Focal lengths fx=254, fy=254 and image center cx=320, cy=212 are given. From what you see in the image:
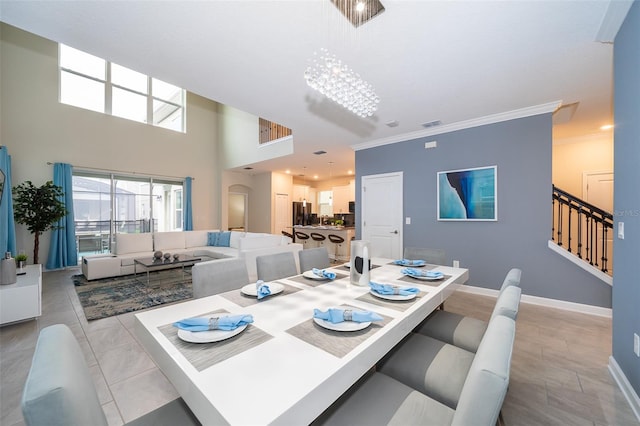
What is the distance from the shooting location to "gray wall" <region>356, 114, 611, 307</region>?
11.2ft

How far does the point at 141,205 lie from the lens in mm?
7293

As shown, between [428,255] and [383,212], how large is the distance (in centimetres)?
242

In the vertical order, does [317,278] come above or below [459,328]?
above

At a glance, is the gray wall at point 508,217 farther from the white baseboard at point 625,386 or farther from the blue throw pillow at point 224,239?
the blue throw pillow at point 224,239

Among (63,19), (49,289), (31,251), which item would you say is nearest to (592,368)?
(63,19)

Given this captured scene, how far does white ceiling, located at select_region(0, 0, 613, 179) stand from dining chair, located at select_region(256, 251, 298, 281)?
6.25ft

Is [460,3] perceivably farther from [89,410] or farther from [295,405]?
[89,410]

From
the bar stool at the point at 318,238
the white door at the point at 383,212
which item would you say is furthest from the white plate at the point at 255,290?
the bar stool at the point at 318,238

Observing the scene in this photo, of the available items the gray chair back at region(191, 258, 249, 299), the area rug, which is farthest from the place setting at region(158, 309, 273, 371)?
the area rug

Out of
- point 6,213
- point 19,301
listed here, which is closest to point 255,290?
point 19,301

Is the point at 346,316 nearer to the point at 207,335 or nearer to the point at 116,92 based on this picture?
the point at 207,335

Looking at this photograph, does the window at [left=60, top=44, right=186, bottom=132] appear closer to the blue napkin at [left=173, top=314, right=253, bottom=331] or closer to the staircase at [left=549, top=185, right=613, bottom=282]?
the blue napkin at [left=173, top=314, right=253, bottom=331]

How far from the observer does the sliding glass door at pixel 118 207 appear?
6.30 meters

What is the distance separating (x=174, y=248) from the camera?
610 cm
